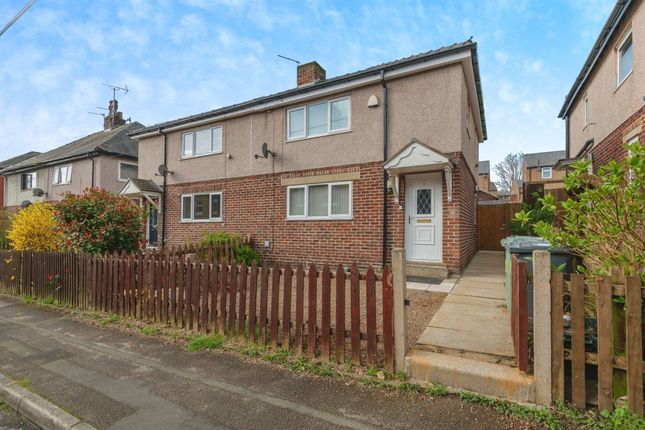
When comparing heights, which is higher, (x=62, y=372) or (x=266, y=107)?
(x=266, y=107)

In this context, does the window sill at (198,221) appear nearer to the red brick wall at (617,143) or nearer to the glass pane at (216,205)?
the glass pane at (216,205)

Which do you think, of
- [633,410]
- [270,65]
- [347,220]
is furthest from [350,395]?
[270,65]

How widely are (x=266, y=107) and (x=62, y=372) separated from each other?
31.2 ft

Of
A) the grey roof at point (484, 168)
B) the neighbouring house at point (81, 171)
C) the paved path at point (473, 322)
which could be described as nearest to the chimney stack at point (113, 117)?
the neighbouring house at point (81, 171)

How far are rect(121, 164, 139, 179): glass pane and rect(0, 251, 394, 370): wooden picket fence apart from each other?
44.8 ft

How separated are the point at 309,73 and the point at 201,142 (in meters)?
5.08

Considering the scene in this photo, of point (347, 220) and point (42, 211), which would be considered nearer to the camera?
point (42, 211)

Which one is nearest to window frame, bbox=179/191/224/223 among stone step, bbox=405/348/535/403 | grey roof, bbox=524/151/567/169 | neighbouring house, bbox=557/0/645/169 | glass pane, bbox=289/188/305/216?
glass pane, bbox=289/188/305/216

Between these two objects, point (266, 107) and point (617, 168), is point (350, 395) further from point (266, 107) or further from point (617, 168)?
→ point (266, 107)

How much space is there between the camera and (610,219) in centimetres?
320

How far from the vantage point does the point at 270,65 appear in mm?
13383

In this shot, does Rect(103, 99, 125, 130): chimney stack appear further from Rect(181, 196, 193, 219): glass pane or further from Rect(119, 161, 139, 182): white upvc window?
Rect(181, 196, 193, 219): glass pane

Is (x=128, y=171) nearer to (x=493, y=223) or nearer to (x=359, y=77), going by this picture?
(x=359, y=77)

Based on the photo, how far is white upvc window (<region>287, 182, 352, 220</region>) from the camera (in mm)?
10039
